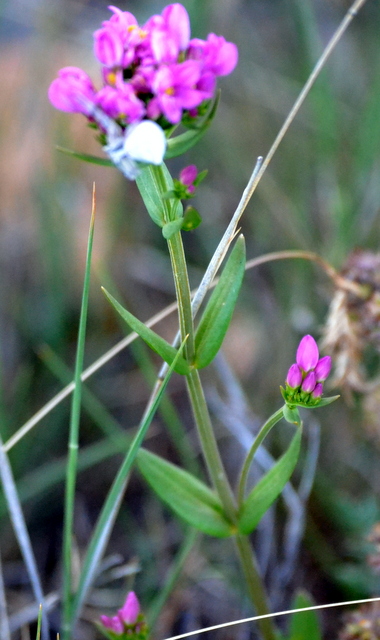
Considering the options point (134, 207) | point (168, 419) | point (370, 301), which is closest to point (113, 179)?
point (134, 207)

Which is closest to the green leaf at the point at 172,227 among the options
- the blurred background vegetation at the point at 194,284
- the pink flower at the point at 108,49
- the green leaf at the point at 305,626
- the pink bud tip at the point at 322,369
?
the pink flower at the point at 108,49

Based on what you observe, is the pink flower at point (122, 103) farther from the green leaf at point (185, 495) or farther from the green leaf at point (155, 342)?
the green leaf at point (185, 495)

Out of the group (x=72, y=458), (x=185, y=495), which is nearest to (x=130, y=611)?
(x=185, y=495)

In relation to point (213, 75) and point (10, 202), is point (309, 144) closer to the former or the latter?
point (10, 202)

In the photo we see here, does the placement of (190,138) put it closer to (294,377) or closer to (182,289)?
(182,289)

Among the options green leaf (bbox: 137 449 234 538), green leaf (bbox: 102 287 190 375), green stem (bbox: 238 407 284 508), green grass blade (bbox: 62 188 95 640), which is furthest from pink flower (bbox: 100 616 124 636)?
green leaf (bbox: 102 287 190 375)

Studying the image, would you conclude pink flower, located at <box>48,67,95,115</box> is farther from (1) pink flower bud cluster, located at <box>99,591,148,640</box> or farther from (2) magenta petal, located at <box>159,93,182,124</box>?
(1) pink flower bud cluster, located at <box>99,591,148,640</box>
